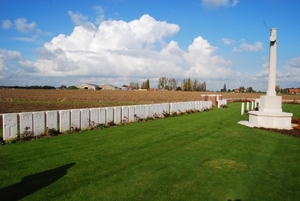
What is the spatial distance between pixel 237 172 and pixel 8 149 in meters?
6.12

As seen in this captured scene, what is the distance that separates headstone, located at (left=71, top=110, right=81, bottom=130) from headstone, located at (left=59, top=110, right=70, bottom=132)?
0.62 ft

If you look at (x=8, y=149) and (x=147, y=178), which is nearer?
(x=147, y=178)

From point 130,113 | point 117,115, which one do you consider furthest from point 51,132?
point 130,113

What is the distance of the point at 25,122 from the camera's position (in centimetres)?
837

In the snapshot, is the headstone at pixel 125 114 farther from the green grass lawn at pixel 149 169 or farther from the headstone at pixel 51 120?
the headstone at pixel 51 120

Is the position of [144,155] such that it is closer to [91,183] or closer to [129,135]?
[91,183]

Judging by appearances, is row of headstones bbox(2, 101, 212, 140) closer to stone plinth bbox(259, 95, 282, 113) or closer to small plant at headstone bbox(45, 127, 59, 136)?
small plant at headstone bbox(45, 127, 59, 136)

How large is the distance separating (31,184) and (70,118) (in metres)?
5.77

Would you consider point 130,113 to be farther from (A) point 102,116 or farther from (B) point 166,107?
(B) point 166,107

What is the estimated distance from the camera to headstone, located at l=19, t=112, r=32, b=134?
8273 millimetres

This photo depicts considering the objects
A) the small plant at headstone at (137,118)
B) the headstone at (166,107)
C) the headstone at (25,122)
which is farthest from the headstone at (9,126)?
the headstone at (166,107)

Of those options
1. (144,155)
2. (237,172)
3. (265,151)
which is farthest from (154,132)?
(237,172)

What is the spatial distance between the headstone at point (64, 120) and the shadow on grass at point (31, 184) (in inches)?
175

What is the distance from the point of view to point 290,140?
31.2 ft
